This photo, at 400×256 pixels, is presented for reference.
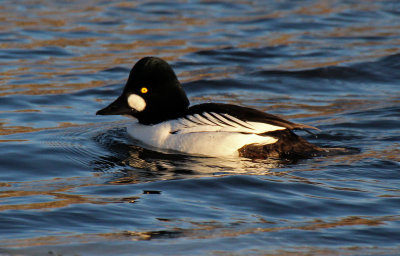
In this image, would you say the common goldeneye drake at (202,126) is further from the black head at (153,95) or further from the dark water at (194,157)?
the dark water at (194,157)

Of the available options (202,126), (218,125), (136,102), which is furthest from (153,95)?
(218,125)

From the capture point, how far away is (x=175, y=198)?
21.5ft

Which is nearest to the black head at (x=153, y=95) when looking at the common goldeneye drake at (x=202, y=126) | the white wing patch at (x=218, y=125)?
the common goldeneye drake at (x=202, y=126)

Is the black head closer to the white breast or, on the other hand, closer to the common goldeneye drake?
the common goldeneye drake

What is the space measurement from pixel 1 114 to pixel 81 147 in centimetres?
188

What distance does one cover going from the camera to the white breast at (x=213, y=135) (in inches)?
312

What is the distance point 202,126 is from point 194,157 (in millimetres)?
330

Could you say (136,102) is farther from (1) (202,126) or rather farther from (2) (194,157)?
(2) (194,157)

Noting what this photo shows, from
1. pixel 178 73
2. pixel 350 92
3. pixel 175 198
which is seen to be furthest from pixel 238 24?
pixel 175 198

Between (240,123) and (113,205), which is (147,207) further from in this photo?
(240,123)

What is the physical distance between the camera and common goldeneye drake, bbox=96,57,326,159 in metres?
7.91

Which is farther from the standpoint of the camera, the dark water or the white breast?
the white breast


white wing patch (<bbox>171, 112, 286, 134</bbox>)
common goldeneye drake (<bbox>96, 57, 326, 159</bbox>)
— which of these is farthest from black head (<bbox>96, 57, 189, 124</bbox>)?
white wing patch (<bbox>171, 112, 286, 134</bbox>)

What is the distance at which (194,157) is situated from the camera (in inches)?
314
